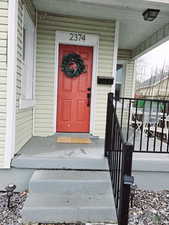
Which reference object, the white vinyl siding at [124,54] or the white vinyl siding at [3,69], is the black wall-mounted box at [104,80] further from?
the white vinyl siding at [124,54]

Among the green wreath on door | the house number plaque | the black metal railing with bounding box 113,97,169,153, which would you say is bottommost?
the black metal railing with bounding box 113,97,169,153

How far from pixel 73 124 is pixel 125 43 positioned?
3.26 metres

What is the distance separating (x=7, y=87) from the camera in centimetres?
245

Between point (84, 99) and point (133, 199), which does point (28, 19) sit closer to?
point (84, 99)

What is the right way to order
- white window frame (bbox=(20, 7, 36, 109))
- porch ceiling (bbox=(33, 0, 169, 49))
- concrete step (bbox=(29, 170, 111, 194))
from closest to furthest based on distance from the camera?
concrete step (bbox=(29, 170, 111, 194)) < porch ceiling (bbox=(33, 0, 169, 49)) < white window frame (bbox=(20, 7, 36, 109))

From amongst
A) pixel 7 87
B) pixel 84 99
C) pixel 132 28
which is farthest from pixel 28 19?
pixel 132 28

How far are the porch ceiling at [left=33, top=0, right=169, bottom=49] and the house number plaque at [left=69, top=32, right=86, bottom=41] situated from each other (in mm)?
344

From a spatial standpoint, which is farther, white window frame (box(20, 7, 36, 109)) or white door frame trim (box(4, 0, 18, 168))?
white window frame (box(20, 7, 36, 109))

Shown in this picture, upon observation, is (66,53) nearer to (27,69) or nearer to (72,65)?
(72,65)

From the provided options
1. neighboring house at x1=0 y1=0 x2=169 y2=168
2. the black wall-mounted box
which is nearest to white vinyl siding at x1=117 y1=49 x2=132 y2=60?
neighboring house at x1=0 y1=0 x2=169 y2=168

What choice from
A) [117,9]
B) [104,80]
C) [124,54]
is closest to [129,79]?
[124,54]

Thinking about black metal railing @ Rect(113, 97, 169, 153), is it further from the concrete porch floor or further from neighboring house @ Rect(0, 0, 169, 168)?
neighboring house @ Rect(0, 0, 169, 168)

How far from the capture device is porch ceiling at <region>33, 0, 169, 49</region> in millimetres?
2961

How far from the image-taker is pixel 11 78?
2.45 m
